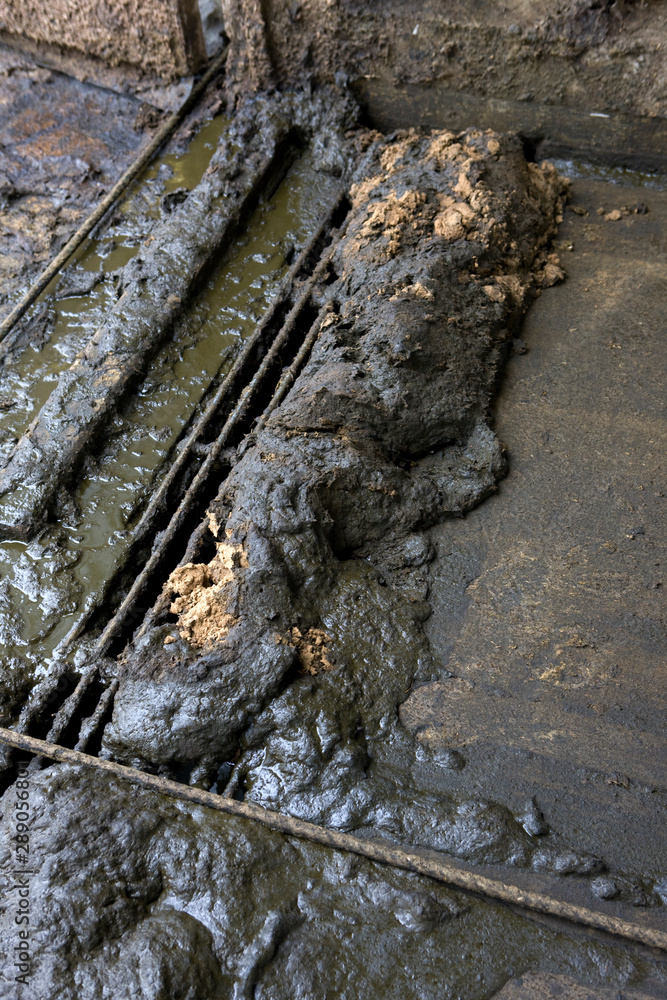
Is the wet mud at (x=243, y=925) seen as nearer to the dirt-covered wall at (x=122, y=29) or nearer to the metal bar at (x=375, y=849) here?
the metal bar at (x=375, y=849)

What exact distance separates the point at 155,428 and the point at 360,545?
44.5 inches

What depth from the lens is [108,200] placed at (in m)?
3.98

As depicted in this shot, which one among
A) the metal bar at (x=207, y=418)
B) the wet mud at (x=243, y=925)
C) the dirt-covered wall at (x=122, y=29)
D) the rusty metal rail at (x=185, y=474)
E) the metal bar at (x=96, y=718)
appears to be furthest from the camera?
the dirt-covered wall at (x=122, y=29)

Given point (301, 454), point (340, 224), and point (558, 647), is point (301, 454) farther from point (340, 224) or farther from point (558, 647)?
point (340, 224)

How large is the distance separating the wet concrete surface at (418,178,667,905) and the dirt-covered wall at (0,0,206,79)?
2.69 meters

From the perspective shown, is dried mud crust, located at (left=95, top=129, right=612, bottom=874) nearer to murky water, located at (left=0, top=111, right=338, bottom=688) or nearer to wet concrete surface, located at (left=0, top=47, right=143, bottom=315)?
murky water, located at (left=0, top=111, right=338, bottom=688)

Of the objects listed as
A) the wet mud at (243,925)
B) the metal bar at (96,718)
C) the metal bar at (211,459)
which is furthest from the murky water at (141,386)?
the wet mud at (243,925)

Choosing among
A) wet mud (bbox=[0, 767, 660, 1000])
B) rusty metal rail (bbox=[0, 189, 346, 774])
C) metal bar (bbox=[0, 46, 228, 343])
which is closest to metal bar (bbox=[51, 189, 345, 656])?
rusty metal rail (bbox=[0, 189, 346, 774])

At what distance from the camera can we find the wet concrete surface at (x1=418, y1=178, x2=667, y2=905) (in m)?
2.14

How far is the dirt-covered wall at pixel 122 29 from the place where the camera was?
4152 mm

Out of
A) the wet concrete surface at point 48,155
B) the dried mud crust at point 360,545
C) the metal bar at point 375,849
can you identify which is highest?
the wet concrete surface at point 48,155

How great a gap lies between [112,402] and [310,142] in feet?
6.78

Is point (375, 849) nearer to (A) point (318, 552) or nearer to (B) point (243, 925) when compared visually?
(B) point (243, 925)

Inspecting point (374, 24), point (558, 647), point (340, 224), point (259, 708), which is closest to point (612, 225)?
point (340, 224)
